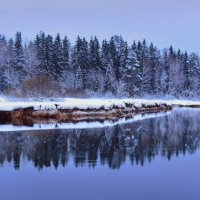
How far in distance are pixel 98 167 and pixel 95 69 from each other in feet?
198

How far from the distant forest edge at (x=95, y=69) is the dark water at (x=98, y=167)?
36383 mm

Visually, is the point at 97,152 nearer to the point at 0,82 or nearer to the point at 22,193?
the point at 22,193

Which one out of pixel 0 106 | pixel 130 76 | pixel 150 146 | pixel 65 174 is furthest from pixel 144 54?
pixel 65 174

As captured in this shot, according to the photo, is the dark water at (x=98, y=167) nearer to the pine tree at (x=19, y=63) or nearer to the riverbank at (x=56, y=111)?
the riverbank at (x=56, y=111)

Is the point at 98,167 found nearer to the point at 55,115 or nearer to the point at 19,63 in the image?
the point at 55,115

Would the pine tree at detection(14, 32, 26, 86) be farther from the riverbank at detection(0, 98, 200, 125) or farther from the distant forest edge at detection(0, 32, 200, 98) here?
the riverbank at detection(0, 98, 200, 125)

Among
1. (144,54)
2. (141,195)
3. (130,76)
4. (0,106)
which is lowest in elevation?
(141,195)

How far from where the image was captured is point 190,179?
32.9 ft

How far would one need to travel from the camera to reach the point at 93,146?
49.8 feet

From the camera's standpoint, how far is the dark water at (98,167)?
8789 mm

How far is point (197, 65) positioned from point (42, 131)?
7743 centimetres

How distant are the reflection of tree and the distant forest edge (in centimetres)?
3390

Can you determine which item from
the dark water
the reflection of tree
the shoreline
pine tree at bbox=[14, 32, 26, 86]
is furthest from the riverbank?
pine tree at bbox=[14, 32, 26, 86]

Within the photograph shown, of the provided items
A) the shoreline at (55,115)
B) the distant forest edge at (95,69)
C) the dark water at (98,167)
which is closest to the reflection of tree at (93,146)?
the dark water at (98,167)
